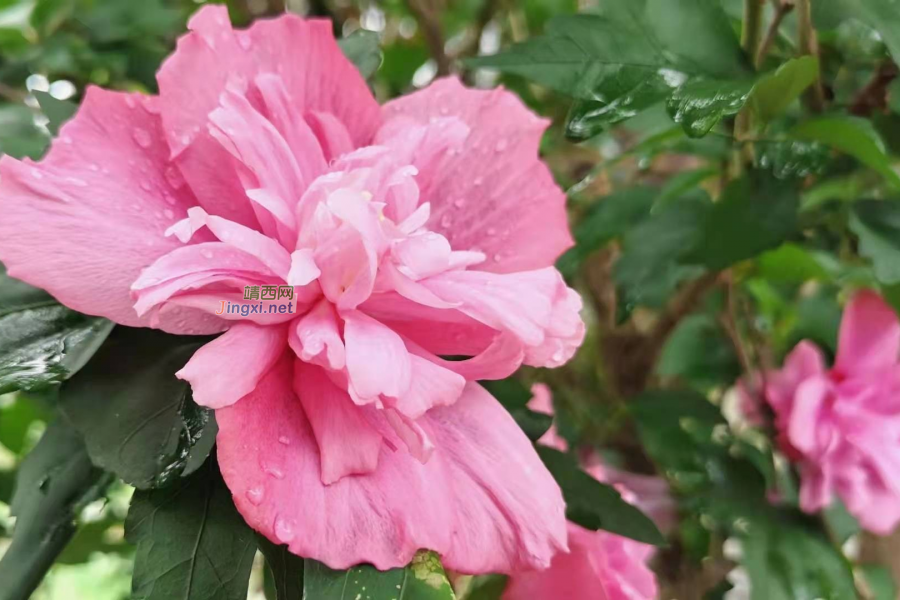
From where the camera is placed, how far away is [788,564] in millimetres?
481

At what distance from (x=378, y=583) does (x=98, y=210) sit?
0.17 meters

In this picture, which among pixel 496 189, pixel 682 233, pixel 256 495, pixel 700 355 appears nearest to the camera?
pixel 256 495

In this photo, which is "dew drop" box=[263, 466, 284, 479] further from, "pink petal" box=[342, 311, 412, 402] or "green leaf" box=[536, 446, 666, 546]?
"green leaf" box=[536, 446, 666, 546]

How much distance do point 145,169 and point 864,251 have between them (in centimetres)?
37

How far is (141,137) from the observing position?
27cm

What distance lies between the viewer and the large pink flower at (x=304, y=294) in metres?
0.23

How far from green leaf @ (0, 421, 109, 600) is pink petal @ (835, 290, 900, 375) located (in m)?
0.53

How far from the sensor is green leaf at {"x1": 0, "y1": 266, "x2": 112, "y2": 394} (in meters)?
0.25

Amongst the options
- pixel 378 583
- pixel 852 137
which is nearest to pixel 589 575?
pixel 378 583

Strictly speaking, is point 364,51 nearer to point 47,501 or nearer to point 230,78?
point 230,78

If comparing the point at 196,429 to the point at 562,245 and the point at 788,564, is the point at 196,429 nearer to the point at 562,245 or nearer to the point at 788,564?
the point at 562,245

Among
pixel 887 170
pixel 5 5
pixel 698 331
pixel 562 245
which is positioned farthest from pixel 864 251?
pixel 5 5

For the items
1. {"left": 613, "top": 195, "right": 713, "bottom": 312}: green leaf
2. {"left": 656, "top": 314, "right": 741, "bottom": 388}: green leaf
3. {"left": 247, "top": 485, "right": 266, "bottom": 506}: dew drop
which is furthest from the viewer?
{"left": 656, "top": 314, "right": 741, "bottom": 388}: green leaf

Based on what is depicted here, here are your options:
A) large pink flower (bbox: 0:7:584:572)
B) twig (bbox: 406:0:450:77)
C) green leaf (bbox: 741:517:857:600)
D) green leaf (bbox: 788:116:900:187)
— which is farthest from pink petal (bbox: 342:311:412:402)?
twig (bbox: 406:0:450:77)
